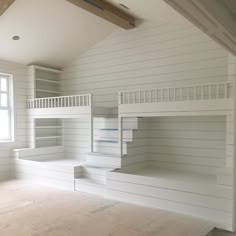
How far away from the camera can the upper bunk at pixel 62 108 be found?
5.50 metres

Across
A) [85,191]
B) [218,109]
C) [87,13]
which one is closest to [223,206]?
[218,109]

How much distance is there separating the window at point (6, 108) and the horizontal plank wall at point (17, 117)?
11cm

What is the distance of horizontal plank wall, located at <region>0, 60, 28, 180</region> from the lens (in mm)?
6148

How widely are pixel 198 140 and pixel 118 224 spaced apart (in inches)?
95.9

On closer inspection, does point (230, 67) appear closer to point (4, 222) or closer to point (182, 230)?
point (182, 230)

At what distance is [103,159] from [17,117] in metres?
2.76

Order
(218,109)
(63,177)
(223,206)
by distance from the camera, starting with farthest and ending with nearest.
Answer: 1. (63,177)
2. (218,109)
3. (223,206)

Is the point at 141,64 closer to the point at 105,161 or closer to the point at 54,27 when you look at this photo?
the point at 54,27

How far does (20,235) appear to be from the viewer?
3051mm

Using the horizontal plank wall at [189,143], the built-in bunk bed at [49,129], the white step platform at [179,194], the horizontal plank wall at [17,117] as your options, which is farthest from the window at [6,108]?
the horizontal plank wall at [189,143]

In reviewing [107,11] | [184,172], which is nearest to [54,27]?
[107,11]

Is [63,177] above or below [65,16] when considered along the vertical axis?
below

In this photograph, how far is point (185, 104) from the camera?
13.5 feet

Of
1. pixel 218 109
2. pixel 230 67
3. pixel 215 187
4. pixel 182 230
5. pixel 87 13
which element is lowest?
pixel 182 230
